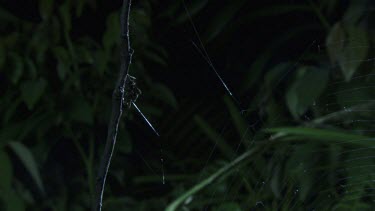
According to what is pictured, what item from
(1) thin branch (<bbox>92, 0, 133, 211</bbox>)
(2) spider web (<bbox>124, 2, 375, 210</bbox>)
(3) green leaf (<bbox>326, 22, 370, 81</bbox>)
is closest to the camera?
(1) thin branch (<bbox>92, 0, 133, 211</bbox>)

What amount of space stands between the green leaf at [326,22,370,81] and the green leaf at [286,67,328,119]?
0.04 meters

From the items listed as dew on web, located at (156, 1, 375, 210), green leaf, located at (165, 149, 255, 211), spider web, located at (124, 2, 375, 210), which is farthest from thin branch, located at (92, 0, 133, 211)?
dew on web, located at (156, 1, 375, 210)

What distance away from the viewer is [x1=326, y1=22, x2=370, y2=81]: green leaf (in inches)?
51.2

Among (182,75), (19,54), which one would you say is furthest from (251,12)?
(19,54)

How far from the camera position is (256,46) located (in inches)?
62.8

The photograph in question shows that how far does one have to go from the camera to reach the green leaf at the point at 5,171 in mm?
1374

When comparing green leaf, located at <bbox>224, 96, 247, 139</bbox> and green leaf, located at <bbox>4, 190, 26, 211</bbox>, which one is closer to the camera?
green leaf, located at <bbox>4, 190, 26, 211</bbox>

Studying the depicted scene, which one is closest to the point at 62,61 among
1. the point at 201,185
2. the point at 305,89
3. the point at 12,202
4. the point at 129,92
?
the point at 12,202

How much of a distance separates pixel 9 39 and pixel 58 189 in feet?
1.07

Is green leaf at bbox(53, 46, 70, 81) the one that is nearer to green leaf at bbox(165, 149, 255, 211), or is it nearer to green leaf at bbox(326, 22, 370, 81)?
green leaf at bbox(326, 22, 370, 81)

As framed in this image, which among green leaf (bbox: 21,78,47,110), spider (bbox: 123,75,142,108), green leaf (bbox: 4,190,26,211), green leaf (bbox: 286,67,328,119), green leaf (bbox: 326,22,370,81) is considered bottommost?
green leaf (bbox: 4,190,26,211)

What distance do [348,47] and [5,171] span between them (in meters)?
0.68

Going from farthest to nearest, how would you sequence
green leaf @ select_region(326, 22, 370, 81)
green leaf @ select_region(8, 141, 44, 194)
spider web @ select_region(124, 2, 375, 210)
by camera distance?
green leaf @ select_region(8, 141, 44, 194), green leaf @ select_region(326, 22, 370, 81), spider web @ select_region(124, 2, 375, 210)

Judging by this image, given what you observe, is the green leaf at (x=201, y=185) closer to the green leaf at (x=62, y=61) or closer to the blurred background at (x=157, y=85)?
the blurred background at (x=157, y=85)
